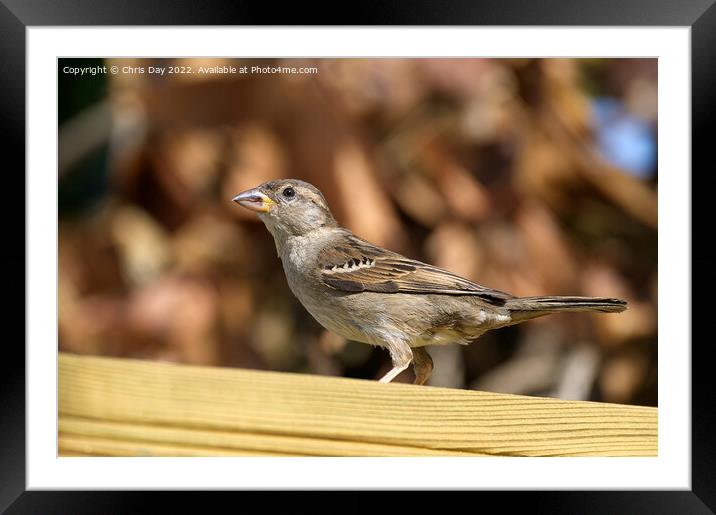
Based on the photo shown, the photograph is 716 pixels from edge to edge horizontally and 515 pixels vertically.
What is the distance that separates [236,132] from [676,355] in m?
2.15

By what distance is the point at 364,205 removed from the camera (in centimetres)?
384

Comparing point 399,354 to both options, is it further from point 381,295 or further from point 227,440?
point 227,440

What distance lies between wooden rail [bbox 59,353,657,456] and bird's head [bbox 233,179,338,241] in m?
0.75

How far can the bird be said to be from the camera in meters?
2.91

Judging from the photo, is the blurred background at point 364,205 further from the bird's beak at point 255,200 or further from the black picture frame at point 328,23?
the black picture frame at point 328,23

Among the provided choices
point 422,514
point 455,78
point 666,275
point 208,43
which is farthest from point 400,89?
point 422,514

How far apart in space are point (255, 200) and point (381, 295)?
0.51 metres

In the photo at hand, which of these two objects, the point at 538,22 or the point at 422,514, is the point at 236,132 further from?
the point at 422,514

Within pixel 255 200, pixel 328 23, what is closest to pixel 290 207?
pixel 255 200

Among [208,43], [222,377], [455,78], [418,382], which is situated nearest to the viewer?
[222,377]

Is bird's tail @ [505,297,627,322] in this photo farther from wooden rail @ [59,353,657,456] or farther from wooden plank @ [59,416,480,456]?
wooden plank @ [59,416,480,456]

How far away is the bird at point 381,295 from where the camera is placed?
2.91 metres

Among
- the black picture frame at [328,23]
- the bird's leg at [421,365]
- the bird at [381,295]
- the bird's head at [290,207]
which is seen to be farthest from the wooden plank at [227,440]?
the bird's head at [290,207]

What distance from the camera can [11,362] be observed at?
260cm
